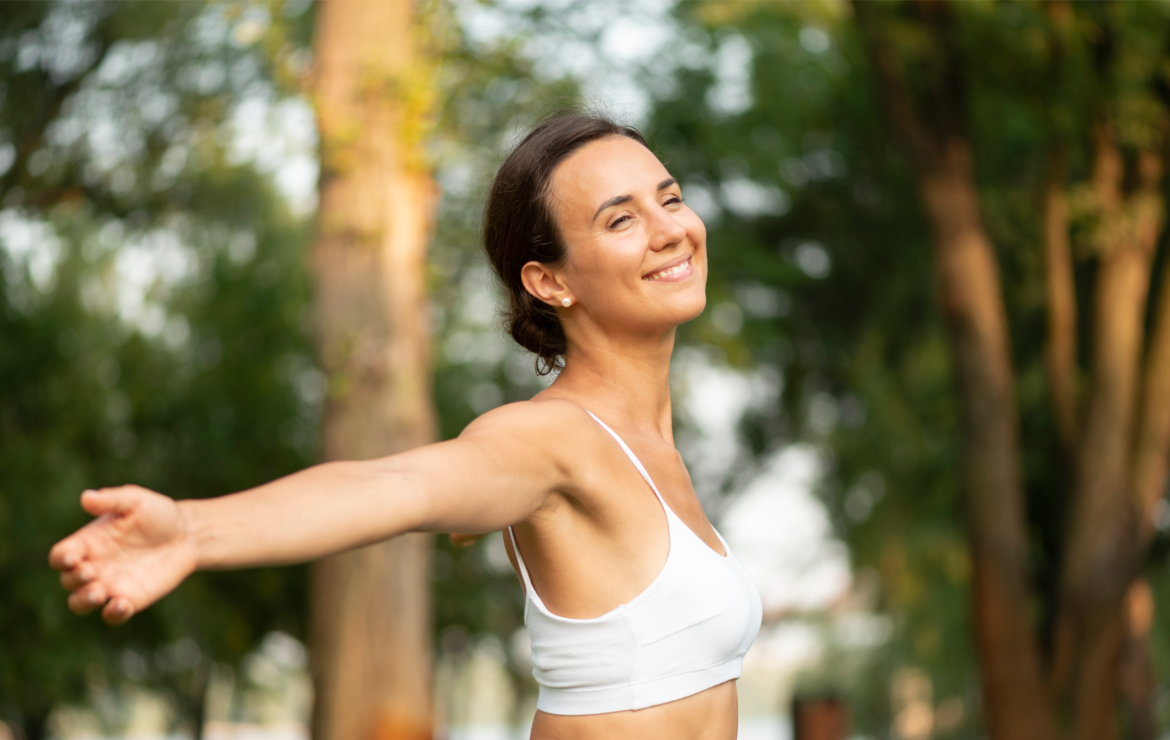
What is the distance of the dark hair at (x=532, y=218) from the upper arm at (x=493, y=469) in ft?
1.44

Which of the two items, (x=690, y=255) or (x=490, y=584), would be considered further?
(x=490, y=584)

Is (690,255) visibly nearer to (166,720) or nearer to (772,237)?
(772,237)

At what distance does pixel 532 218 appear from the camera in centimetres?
206

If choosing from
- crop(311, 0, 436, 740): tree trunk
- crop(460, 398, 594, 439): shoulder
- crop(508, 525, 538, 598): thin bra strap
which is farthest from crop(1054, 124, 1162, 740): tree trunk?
crop(460, 398, 594, 439): shoulder

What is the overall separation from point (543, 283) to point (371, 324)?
410 cm

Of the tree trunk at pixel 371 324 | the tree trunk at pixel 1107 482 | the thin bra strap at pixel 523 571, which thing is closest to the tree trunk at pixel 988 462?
the tree trunk at pixel 1107 482

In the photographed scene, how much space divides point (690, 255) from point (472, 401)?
1582cm

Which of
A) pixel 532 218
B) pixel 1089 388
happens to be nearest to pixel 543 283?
pixel 532 218

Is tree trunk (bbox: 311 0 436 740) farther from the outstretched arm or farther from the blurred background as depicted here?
the outstretched arm

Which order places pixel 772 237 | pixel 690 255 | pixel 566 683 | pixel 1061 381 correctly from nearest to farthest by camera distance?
pixel 566 683 < pixel 690 255 < pixel 1061 381 < pixel 772 237

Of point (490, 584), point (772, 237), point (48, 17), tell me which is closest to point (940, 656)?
point (772, 237)

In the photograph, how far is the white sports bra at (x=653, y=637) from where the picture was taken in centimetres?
174

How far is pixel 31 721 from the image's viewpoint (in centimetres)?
1930

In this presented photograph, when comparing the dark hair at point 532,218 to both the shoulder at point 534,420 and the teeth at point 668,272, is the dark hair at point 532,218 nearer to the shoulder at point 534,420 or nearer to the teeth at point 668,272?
the teeth at point 668,272
